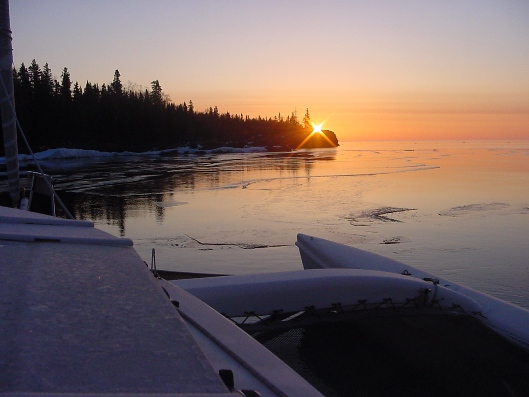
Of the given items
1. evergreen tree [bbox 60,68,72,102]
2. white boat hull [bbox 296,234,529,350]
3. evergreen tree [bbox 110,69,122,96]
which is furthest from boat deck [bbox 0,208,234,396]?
evergreen tree [bbox 110,69,122,96]

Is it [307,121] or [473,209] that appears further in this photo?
[307,121]

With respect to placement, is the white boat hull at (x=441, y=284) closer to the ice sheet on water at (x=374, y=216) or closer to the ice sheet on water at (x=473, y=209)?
the ice sheet on water at (x=374, y=216)

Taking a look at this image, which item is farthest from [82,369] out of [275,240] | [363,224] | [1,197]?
[1,197]

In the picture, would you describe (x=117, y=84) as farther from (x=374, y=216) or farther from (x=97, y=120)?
(x=374, y=216)

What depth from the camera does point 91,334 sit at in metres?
1.34

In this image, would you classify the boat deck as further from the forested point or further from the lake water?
the forested point

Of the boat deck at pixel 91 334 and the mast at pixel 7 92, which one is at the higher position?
the mast at pixel 7 92

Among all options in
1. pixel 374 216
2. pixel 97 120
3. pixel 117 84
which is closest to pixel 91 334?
pixel 374 216

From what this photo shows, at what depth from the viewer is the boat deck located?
1104 mm

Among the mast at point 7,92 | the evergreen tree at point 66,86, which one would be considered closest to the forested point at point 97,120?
the evergreen tree at point 66,86

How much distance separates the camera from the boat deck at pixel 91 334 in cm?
110

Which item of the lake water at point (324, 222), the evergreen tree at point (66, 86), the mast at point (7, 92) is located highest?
the evergreen tree at point (66, 86)

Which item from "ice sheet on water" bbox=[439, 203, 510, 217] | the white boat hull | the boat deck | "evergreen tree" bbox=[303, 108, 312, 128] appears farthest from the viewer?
"evergreen tree" bbox=[303, 108, 312, 128]

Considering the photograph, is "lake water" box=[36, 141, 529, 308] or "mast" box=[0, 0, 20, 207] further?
"lake water" box=[36, 141, 529, 308]
